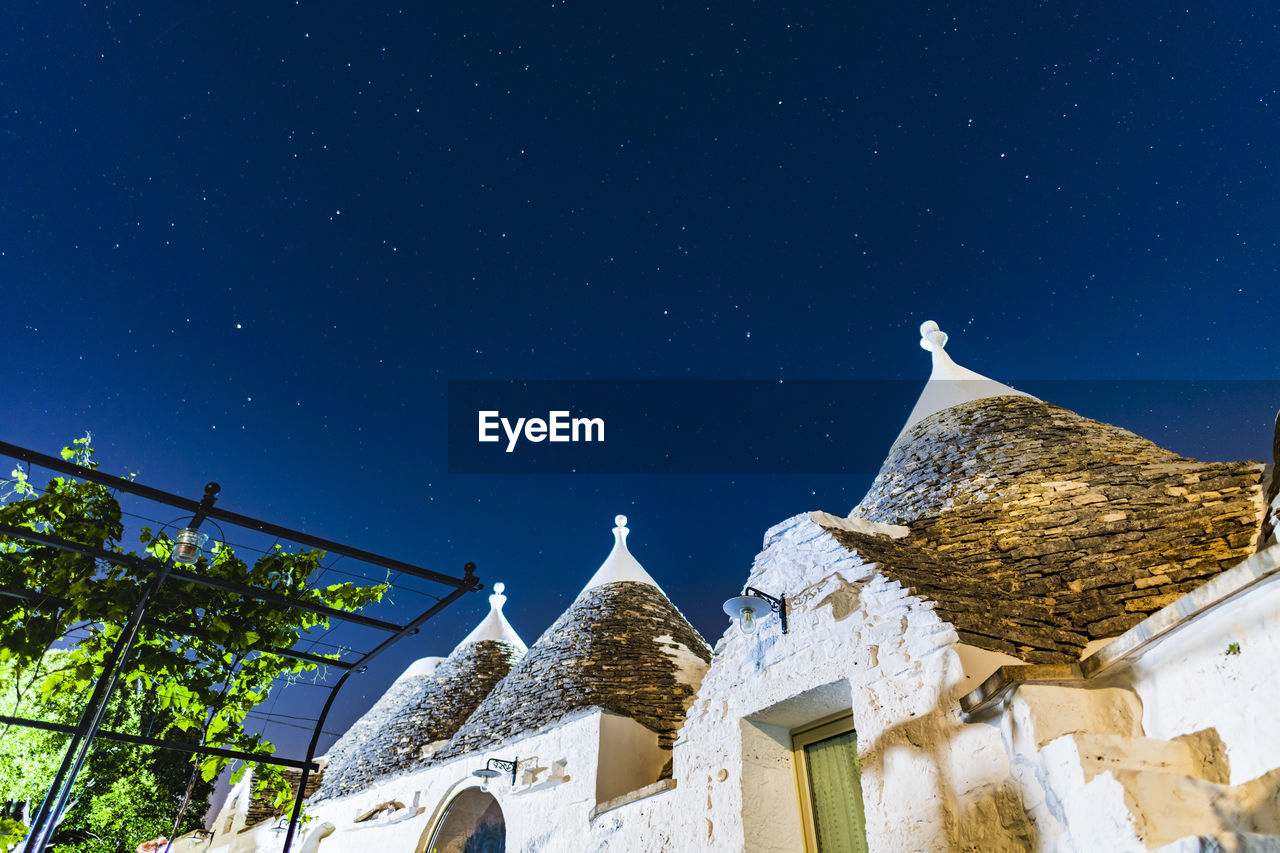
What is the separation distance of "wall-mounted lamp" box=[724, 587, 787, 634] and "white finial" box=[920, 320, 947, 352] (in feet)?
26.5

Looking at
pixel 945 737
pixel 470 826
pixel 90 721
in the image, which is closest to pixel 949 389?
pixel 945 737

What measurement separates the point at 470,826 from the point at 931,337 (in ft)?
34.9

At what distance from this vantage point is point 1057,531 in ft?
22.5

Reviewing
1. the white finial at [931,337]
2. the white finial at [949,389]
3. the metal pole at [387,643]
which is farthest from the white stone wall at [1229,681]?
the white finial at [931,337]

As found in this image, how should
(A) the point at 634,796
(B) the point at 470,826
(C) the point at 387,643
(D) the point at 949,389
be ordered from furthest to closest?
1. (D) the point at 949,389
2. (B) the point at 470,826
3. (A) the point at 634,796
4. (C) the point at 387,643

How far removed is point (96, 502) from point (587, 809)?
6.15m

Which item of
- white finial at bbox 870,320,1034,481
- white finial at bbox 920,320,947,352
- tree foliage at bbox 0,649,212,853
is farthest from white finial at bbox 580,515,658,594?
tree foliage at bbox 0,649,212,853

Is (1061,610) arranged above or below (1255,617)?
above

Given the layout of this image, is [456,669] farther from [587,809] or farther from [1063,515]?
[1063,515]

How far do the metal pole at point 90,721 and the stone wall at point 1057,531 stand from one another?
484 cm

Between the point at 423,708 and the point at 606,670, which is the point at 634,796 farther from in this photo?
the point at 423,708

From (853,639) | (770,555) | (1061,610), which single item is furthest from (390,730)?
(1061,610)

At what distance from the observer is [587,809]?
8781 millimetres

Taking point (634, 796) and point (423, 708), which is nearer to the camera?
point (634, 796)
